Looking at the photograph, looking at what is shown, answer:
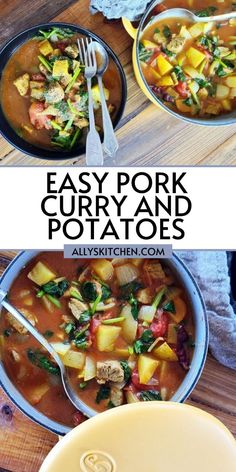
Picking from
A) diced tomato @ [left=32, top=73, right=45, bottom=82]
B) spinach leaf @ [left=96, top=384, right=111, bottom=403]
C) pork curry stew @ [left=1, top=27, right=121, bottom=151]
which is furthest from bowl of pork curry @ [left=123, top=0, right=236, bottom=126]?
spinach leaf @ [left=96, top=384, right=111, bottom=403]

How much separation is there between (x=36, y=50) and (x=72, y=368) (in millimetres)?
775

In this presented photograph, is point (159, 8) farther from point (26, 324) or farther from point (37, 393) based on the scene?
point (37, 393)

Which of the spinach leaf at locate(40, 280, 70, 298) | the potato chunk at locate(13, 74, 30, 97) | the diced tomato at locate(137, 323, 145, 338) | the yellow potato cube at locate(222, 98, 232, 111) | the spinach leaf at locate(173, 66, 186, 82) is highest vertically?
the potato chunk at locate(13, 74, 30, 97)

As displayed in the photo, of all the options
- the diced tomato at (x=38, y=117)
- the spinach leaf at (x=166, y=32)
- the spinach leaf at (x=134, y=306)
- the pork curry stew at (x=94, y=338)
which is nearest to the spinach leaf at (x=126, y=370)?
the pork curry stew at (x=94, y=338)

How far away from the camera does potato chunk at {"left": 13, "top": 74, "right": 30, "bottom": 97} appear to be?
6.21 ft

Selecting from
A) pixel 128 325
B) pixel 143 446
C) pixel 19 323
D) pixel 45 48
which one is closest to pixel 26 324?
pixel 19 323

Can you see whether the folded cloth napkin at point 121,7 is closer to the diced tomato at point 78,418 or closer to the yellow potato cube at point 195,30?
the yellow potato cube at point 195,30

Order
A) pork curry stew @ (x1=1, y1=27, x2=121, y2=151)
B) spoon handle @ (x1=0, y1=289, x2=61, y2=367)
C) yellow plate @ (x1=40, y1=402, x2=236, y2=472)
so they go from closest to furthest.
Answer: yellow plate @ (x1=40, y1=402, x2=236, y2=472) → spoon handle @ (x1=0, y1=289, x2=61, y2=367) → pork curry stew @ (x1=1, y1=27, x2=121, y2=151)

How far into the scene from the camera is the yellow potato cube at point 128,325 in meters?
1.88

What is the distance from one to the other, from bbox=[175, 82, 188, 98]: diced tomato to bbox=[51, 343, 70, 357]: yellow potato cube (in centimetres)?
68

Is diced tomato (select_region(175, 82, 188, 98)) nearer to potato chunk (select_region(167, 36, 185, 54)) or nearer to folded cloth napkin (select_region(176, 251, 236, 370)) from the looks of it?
potato chunk (select_region(167, 36, 185, 54))

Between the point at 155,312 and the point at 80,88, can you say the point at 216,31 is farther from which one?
the point at 155,312

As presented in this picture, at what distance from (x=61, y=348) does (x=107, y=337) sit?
11cm

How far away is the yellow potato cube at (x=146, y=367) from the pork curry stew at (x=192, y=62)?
616 mm
